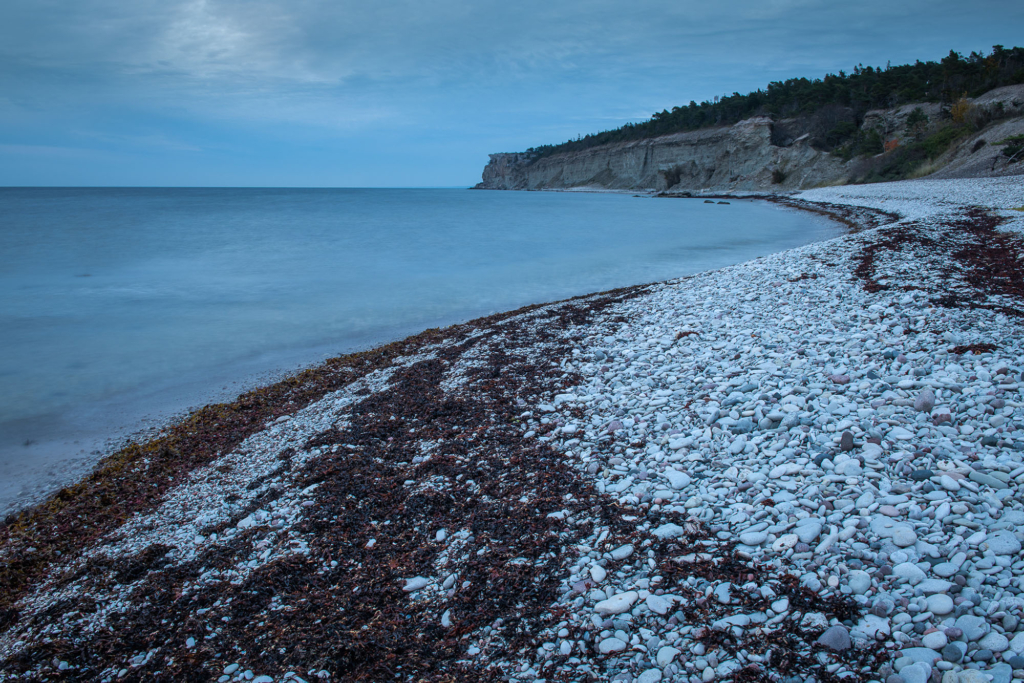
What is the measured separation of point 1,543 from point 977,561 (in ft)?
25.5

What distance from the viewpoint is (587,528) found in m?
4.07

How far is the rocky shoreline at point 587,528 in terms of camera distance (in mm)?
2984

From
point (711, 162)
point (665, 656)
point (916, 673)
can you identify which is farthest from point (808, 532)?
Result: point (711, 162)

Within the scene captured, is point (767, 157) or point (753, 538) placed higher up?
point (767, 157)

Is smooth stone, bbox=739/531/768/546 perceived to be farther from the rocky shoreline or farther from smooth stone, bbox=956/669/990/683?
smooth stone, bbox=956/669/990/683

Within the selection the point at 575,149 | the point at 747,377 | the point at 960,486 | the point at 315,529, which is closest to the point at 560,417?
the point at 747,377

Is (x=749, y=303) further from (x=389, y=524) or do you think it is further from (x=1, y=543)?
(x=1, y=543)

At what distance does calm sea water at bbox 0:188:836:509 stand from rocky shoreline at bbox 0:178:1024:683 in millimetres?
2053

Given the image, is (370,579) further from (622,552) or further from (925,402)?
(925,402)

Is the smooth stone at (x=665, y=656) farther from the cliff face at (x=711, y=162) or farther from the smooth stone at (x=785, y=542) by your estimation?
the cliff face at (x=711, y=162)

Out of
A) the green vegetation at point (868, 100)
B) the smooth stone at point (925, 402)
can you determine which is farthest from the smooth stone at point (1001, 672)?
the green vegetation at point (868, 100)

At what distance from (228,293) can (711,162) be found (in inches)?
2976

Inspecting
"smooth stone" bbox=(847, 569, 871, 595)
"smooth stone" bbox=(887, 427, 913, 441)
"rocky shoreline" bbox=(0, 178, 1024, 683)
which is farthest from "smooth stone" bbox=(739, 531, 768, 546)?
"smooth stone" bbox=(887, 427, 913, 441)

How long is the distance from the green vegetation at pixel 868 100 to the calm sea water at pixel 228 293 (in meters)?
22.2
